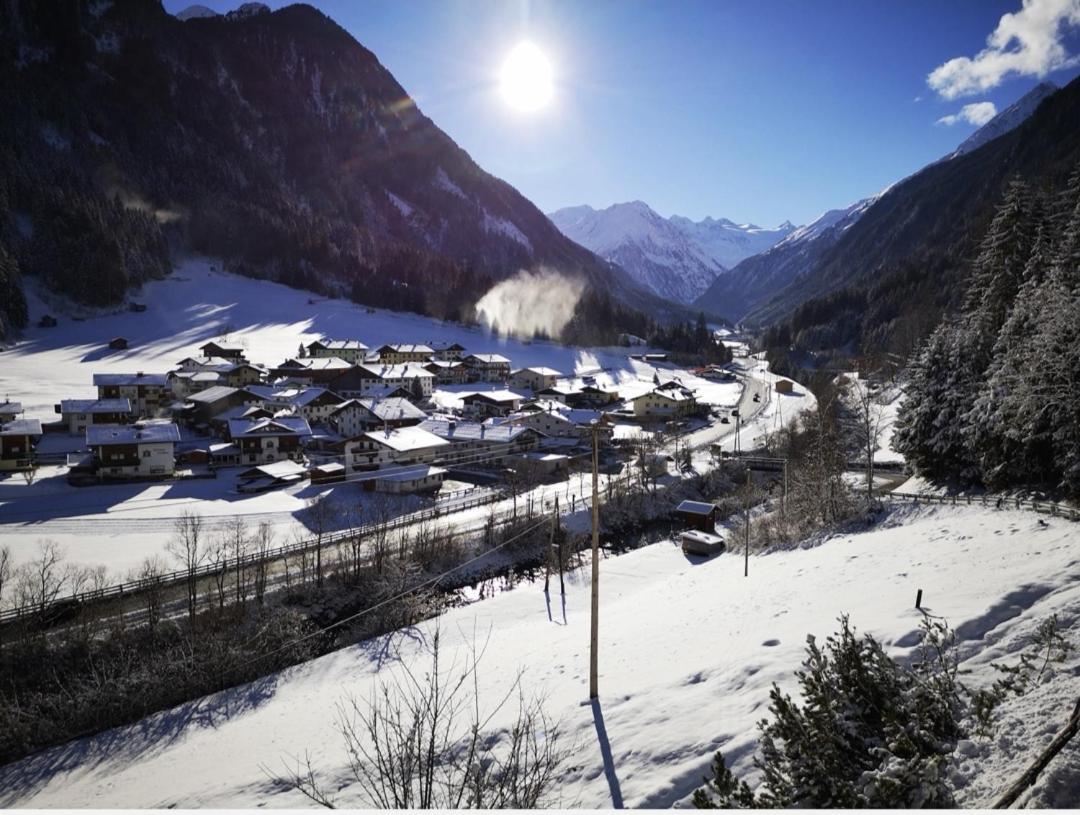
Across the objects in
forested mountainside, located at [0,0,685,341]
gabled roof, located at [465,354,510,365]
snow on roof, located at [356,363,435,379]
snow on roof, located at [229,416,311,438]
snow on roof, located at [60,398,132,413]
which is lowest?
snow on roof, located at [229,416,311,438]

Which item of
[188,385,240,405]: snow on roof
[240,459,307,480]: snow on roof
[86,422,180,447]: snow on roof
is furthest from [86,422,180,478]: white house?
[188,385,240,405]: snow on roof

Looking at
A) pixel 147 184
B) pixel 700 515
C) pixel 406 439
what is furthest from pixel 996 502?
pixel 147 184

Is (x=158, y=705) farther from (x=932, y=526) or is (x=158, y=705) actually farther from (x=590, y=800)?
(x=932, y=526)

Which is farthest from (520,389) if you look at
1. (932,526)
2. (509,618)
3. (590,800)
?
(590,800)

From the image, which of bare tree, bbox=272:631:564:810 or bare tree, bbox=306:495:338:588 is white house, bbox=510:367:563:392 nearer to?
bare tree, bbox=306:495:338:588

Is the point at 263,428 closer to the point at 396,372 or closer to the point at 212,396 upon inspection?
the point at 212,396
